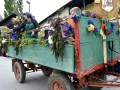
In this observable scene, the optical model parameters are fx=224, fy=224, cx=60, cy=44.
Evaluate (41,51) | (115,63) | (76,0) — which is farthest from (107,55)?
(76,0)

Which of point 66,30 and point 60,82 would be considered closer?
point 66,30

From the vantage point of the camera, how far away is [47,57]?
4898 mm

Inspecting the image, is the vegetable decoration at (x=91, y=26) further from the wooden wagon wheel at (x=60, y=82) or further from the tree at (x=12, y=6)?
the tree at (x=12, y=6)

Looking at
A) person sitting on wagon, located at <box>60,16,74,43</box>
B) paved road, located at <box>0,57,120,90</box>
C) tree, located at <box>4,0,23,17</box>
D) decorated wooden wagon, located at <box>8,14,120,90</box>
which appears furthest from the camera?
tree, located at <box>4,0,23,17</box>

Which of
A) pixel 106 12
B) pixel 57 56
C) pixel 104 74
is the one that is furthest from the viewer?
pixel 104 74

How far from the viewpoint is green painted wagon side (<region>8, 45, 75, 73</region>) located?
422 centimetres

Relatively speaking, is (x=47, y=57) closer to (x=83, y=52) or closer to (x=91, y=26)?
(x=83, y=52)

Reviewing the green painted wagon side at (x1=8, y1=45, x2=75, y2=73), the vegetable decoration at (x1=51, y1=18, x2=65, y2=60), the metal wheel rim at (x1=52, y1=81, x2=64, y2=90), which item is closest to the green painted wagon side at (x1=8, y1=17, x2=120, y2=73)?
the green painted wagon side at (x1=8, y1=45, x2=75, y2=73)

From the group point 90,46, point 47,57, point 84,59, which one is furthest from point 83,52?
point 47,57

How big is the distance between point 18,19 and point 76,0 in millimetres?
9627

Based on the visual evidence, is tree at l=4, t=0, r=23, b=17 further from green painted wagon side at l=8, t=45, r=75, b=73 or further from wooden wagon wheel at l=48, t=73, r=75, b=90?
wooden wagon wheel at l=48, t=73, r=75, b=90

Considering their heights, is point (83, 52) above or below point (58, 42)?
below

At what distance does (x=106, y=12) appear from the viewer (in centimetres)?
496

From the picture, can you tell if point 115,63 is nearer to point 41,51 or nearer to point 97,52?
point 97,52
